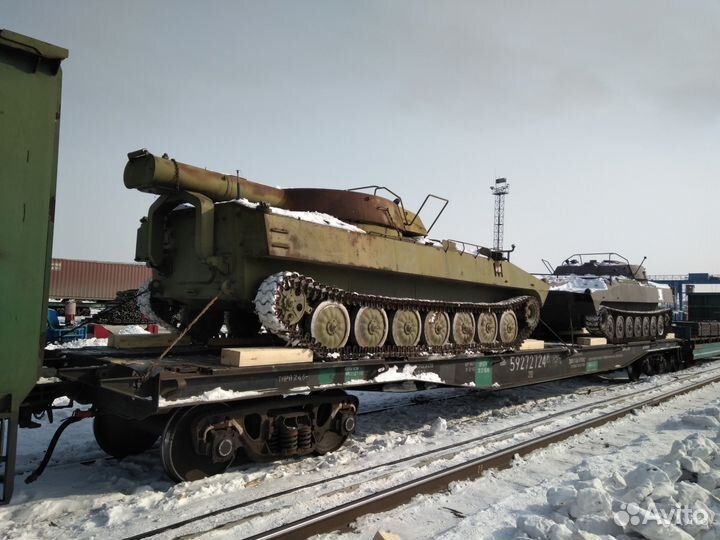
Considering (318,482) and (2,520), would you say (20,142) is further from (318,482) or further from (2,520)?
(318,482)

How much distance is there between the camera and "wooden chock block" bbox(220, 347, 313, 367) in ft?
17.9

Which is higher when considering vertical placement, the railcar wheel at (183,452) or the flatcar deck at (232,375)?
the flatcar deck at (232,375)

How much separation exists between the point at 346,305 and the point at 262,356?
5.15ft

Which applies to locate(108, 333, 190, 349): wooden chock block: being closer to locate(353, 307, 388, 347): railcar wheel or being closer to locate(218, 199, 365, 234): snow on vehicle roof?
locate(218, 199, 365, 234): snow on vehicle roof

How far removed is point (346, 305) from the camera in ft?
22.7

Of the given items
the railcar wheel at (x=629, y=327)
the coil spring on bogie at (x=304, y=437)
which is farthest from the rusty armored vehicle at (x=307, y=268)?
the railcar wheel at (x=629, y=327)

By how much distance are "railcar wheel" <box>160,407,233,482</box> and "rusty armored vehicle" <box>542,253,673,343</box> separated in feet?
26.5

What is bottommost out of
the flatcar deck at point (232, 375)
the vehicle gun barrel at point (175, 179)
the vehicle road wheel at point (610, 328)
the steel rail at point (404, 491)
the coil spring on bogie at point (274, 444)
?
the steel rail at point (404, 491)

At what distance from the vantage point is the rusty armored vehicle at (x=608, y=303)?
12.4 meters

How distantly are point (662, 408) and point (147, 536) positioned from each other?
30.3 ft

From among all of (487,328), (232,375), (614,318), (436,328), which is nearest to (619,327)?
(614,318)

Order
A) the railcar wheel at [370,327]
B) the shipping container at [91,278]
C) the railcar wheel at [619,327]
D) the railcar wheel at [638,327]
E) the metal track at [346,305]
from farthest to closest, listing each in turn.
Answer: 1. the shipping container at [91,278]
2. the railcar wheel at [638,327]
3. the railcar wheel at [619,327]
4. the railcar wheel at [370,327]
5. the metal track at [346,305]

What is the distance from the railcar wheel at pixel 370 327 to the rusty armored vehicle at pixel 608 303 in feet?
18.1

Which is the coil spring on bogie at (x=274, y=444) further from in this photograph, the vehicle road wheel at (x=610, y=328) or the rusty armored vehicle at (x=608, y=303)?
the vehicle road wheel at (x=610, y=328)
